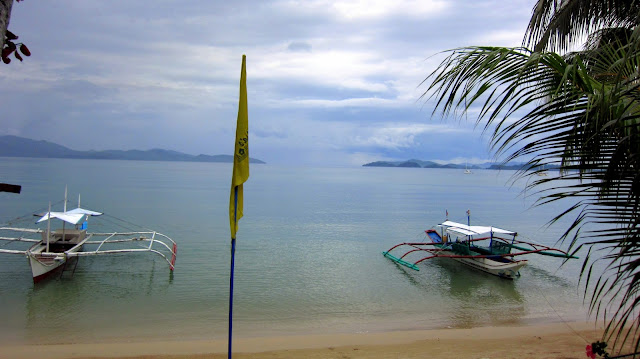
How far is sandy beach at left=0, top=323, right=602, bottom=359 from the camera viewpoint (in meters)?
9.41

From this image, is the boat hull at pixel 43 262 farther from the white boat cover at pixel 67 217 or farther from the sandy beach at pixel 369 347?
the sandy beach at pixel 369 347

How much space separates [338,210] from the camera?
47000mm

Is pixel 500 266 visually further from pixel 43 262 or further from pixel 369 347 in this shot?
pixel 43 262

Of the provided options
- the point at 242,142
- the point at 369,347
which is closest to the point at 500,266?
the point at 369,347

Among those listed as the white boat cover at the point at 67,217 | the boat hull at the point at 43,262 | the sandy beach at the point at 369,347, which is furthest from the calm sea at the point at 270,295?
the white boat cover at the point at 67,217

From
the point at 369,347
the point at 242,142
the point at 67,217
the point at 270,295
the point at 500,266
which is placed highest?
the point at 242,142

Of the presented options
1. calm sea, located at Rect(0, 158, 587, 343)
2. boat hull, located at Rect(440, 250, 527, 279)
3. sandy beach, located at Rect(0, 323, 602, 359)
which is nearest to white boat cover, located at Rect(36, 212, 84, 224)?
calm sea, located at Rect(0, 158, 587, 343)

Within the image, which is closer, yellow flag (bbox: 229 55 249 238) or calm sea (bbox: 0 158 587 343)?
yellow flag (bbox: 229 55 249 238)

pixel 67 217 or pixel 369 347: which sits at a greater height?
pixel 67 217

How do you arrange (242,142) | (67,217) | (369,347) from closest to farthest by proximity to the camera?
(242,142) < (369,347) < (67,217)

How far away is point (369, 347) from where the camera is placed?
10031mm

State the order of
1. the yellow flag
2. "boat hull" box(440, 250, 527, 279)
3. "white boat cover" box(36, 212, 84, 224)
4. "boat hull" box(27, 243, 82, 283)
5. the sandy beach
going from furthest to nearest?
"boat hull" box(440, 250, 527, 279) < "white boat cover" box(36, 212, 84, 224) < "boat hull" box(27, 243, 82, 283) < the sandy beach < the yellow flag

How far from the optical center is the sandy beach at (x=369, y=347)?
9414mm

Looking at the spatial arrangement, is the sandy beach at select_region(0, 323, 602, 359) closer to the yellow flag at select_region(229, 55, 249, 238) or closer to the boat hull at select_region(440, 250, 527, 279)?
the boat hull at select_region(440, 250, 527, 279)
